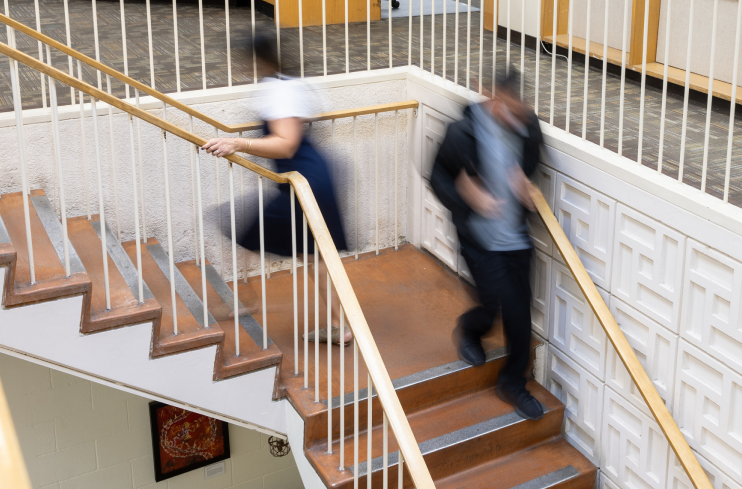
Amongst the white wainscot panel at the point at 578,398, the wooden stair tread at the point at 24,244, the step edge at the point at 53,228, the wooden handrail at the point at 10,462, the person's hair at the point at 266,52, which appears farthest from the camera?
the white wainscot panel at the point at 578,398

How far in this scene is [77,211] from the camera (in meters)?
4.03

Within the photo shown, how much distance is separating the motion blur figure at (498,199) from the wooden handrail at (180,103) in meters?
0.74

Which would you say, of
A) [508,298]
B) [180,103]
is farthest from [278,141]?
[508,298]

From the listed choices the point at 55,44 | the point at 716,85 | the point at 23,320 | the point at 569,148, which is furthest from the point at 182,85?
the point at 716,85

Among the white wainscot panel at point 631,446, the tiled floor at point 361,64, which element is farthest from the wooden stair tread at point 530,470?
the tiled floor at point 361,64

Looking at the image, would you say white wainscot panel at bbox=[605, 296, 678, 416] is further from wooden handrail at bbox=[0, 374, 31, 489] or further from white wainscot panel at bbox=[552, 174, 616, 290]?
wooden handrail at bbox=[0, 374, 31, 489]

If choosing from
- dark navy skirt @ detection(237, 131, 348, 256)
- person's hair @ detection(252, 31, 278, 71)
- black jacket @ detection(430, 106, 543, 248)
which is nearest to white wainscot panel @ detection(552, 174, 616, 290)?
black jacket @ detection(430, 106, 543, 248)

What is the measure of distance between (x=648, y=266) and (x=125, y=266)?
2.20m

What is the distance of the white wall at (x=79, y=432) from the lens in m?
4.46

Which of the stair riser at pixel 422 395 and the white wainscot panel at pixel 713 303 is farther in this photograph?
the stair riser at pixel 422 395

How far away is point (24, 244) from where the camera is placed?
3439 mm

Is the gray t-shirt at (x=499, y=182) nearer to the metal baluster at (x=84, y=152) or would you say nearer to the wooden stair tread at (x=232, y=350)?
the wooden stair tread at (x=232, y=350)

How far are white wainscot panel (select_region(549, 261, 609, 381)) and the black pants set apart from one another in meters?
0.17

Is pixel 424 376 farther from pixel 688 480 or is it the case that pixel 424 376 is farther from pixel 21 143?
pixel 21 143
